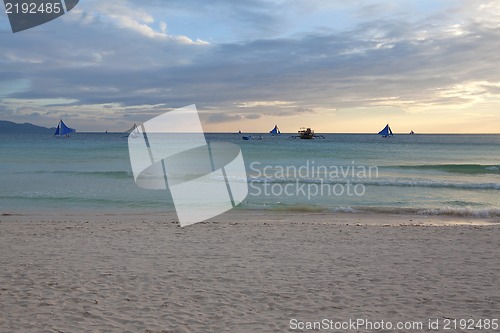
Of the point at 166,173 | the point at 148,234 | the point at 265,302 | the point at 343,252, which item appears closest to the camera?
the point at 265,302

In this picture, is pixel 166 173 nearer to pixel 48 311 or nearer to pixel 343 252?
pixel 343 252

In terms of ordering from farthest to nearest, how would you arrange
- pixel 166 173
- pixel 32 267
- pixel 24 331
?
pixel 166 173 → pixel 32 267 → pixel 24 331

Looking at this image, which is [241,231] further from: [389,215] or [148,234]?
[389,215]

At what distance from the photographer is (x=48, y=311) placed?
4.36 m

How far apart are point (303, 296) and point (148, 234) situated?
4.52 metres

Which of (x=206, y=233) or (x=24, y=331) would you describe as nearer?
(x=24, y=331)

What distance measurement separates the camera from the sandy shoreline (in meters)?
4.35

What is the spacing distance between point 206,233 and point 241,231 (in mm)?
764

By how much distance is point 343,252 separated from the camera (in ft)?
23.4

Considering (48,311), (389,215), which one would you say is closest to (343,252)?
(48,311)

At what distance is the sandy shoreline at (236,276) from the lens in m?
4.35

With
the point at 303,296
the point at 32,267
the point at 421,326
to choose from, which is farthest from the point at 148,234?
the point at 421,326

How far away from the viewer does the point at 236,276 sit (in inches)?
226

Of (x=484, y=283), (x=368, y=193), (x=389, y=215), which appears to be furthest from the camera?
(x=368, y=193)
